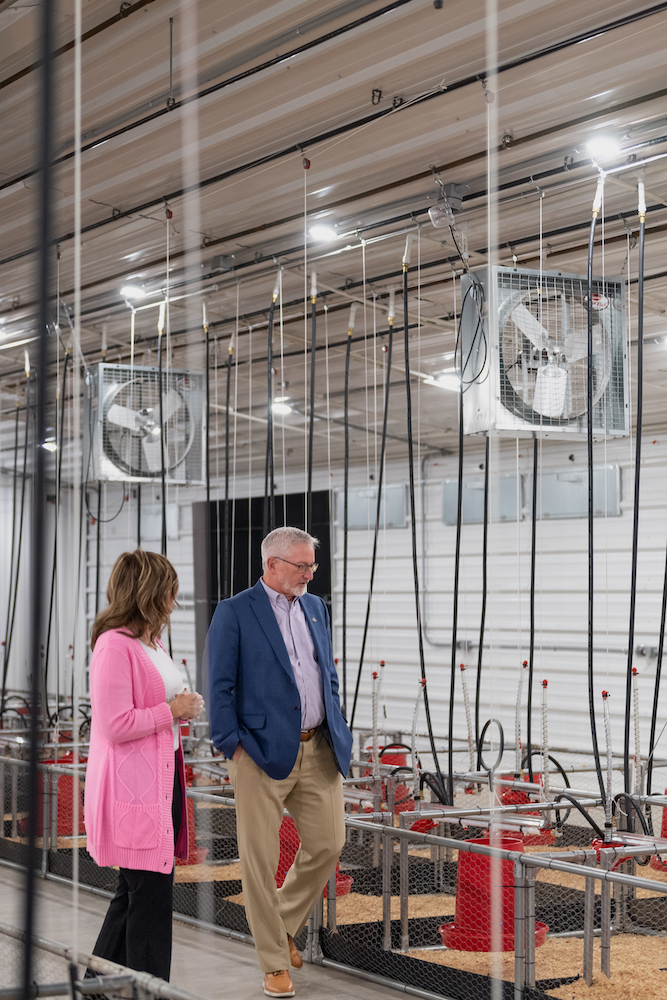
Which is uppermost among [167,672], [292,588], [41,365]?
[41,365]

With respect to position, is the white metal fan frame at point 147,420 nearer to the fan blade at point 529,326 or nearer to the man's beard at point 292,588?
the fan blade at point 529,326

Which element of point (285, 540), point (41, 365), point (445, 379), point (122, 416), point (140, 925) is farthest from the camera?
point (445, 379)

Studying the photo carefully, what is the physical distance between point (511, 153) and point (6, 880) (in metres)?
4.11

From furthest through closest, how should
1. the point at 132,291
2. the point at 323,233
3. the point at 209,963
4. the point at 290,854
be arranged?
the point at 132,291 < the point at 323,233 < the point at 290,854 < the point at 209,963

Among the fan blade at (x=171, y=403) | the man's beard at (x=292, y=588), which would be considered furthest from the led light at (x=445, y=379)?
the man's beard at (x=292, y=588)

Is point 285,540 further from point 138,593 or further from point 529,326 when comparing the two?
point 529,326

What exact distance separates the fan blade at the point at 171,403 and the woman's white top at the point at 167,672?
3.24 meters

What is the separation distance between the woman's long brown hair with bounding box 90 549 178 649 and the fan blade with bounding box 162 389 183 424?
327 cm

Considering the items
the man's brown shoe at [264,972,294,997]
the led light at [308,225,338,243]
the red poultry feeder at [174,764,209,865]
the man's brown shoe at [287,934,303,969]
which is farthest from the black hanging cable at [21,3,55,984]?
the led light at [308,225,338,243]

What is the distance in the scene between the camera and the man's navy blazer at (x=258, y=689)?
313cm

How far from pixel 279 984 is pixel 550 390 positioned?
7.75 ft

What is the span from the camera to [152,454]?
19.8 feet

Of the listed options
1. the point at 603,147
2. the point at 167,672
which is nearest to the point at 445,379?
the point at 603,147

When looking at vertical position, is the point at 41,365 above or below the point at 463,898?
above
